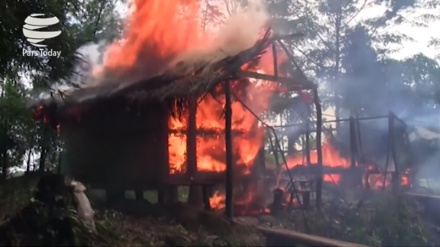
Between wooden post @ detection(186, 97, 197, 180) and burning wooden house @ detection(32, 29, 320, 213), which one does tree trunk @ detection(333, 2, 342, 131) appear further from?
wooden post @ detection(186, 97, 197, 180)

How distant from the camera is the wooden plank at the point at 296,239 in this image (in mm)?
8289

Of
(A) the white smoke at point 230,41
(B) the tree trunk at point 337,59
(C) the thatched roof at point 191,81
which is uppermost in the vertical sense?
(B) the tree trunk at point 337,59

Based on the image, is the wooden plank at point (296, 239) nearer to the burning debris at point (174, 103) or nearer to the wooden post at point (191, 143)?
the burning debris at point (174, 103)

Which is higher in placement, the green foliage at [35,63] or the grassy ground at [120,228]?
the green foliage at [35,63]

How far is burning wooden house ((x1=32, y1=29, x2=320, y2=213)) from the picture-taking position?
35.6 feet

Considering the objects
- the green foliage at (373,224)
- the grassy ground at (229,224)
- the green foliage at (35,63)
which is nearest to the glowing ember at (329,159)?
the grassy ground at (229,224)

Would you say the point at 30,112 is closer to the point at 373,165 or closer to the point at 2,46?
the point at 2,46

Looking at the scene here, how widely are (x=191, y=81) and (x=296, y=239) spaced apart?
150 inches

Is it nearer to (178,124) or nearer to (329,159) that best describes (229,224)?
(178,124)

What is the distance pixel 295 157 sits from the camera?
17.8 meters

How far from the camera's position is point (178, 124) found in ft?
39.4

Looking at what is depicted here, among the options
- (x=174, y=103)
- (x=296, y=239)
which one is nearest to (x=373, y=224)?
(x=296, y=239)

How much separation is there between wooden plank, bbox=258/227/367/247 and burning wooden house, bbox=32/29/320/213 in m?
1.70

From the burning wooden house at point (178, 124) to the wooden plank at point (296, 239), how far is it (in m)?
1.70
